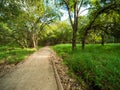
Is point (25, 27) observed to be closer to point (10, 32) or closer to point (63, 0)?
point (10, 32)

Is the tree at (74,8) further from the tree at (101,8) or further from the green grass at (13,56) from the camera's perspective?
the green grass at (13,56)

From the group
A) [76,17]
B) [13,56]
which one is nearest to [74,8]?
[76,17]

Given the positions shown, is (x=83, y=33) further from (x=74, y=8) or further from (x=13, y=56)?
(x=13, y=56)

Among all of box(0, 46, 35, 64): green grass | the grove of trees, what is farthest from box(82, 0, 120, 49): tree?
box(0, 46, 35, 64): green grass

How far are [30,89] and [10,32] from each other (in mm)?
25393

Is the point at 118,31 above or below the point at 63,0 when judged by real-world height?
below

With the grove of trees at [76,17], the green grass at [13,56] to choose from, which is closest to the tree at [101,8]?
the grove of trees at [76,17]

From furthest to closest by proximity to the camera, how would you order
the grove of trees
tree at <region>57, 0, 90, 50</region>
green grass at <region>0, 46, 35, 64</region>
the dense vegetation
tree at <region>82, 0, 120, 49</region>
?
tree at <region>57, 0, 90, 50</region>, tree at <region>82, 0, 120, 49</region>, green grass at <region>0, 46, 35, 64</region>, the grove of trees, the dense vegetation

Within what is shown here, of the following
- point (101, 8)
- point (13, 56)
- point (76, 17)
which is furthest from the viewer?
point (76, 17)

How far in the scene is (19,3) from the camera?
383 inches

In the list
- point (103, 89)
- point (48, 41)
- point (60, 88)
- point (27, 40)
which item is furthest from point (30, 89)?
point (48, 41)

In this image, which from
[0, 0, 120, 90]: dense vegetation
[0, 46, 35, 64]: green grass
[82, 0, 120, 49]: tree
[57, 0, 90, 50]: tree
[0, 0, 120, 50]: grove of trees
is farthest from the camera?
[57, 0, 90, 50]: tree

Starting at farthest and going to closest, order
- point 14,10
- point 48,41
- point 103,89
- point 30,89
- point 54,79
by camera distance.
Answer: point 48,41 < point 14,10 < point 54,79 < point 30,89 < point 103,89

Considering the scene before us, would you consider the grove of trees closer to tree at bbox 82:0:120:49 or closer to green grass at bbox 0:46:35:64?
tree at bbox 82:0:120:49
